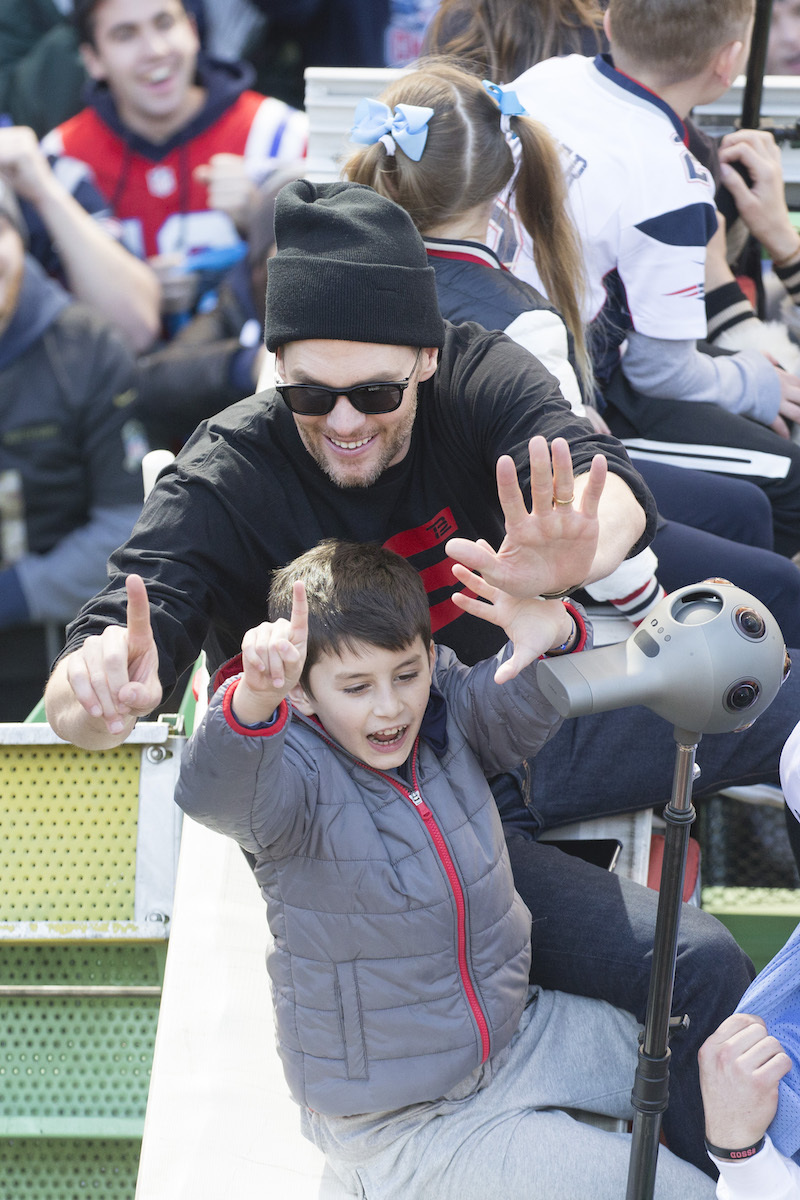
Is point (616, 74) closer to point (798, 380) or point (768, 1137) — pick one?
point (798, 380)

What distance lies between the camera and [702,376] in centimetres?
232

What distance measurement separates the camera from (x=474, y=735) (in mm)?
1553

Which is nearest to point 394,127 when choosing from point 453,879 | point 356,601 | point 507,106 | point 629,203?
point 507,106

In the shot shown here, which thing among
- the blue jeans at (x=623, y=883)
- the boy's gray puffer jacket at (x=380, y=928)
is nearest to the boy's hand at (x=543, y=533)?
the boy's gray puffer jacket at (x=380, y=928)

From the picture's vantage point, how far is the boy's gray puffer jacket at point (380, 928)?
1.46 m

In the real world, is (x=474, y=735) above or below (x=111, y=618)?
below

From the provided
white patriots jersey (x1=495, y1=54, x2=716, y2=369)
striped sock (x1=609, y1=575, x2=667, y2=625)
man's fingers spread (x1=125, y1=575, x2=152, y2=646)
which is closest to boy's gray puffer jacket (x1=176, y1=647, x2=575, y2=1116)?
man's fingers spread (x1=125, y1=575, x2=152, y2=646)

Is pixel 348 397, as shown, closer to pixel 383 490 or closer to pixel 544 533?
pixel 383 490

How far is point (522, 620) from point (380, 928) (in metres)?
0.38

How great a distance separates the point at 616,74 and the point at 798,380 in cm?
67

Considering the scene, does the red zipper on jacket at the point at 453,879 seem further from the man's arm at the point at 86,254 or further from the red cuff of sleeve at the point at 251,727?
the man's arm at the point at 86,254

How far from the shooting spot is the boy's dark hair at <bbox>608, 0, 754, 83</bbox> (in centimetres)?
223

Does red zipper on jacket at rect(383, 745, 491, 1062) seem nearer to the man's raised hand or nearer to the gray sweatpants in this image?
the gray sweatpants

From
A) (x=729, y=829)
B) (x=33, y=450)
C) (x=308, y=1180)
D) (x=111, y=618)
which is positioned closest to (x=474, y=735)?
(x=111, y=618)
